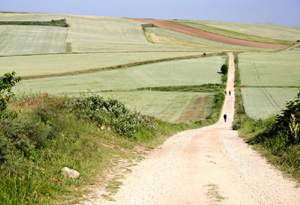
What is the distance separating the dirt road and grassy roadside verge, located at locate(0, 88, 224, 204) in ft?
2.06

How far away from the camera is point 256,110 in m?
44.8

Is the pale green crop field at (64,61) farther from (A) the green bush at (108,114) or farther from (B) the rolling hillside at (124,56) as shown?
(A) the green bush at (108,114)

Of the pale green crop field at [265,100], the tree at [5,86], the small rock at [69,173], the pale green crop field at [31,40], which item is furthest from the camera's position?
the pale green crop field at [31,40]

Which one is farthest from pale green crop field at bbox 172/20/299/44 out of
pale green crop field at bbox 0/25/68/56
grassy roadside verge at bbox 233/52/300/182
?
grassy roadside verge at bbox 233/52/300/182

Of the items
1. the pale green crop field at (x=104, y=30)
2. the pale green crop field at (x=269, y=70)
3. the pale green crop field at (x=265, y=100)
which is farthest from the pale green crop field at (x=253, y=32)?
the pale green crop field at (x=265, y=100)

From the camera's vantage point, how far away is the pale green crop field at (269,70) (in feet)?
217

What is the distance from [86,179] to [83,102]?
23.5ft

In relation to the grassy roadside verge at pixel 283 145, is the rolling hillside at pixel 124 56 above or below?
above

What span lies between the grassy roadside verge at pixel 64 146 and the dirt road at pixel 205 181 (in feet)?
2.06

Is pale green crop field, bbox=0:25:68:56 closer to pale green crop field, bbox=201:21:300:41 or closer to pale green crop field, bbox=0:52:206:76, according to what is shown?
pale green crop field, bbox=0:52:206:76

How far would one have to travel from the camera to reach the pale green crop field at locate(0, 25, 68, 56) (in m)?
85.1

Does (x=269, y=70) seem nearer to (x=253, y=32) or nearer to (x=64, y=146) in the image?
(x=64, y=146)

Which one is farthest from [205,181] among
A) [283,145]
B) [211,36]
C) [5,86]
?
[211,36]

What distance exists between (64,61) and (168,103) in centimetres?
3284
